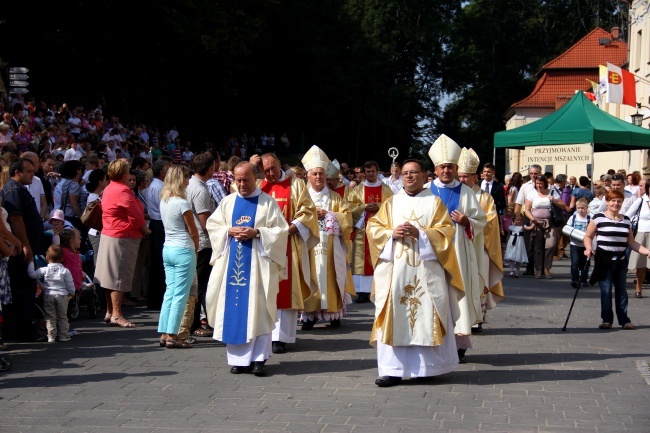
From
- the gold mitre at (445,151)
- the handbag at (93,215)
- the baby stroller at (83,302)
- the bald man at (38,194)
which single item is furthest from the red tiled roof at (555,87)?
the gold mitre at (445,151)

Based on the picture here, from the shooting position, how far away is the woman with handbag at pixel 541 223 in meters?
19.1

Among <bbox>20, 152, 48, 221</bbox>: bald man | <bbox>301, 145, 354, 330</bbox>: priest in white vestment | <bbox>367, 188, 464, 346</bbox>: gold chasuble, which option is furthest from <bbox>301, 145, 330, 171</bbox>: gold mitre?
<bbox>367, 188, 464, 346</bbox>: gold chasuble

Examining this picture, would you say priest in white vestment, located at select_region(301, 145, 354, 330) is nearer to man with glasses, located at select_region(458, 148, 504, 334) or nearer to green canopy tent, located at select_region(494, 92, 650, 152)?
man with glasses, located at select_region(458, 148, 504, 334)

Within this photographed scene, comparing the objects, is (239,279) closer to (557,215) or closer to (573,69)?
(557,215)

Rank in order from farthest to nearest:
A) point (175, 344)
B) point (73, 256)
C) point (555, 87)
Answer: point (555, 87)
point (73, 256)
point (175, 344)

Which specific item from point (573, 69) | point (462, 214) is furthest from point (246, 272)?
point (573, 69)

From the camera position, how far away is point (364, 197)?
1555 centimetres

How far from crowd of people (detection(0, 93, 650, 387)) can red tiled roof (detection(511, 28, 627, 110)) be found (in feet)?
144

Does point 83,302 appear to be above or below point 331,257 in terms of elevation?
below

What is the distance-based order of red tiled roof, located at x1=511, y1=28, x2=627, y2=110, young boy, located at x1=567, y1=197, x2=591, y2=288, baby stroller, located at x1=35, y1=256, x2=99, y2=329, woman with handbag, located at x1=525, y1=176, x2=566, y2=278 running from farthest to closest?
red tiled roof, located at x1=511, y1=28, x2=627, y2=110 < woman with handbag, located at x1=525, y1=176, x2=566, y2=278 < young boy, located at x1=567, y1=197, x2=591, y2=288 < baby stroller, located at x1=35, y1=256, x2=99, y2=329

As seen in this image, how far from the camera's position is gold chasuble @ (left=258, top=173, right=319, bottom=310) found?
10.7 metres

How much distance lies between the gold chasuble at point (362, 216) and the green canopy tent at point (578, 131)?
7.91 meters

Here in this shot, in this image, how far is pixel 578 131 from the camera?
22125 mm

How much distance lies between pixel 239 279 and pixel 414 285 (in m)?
1.61
